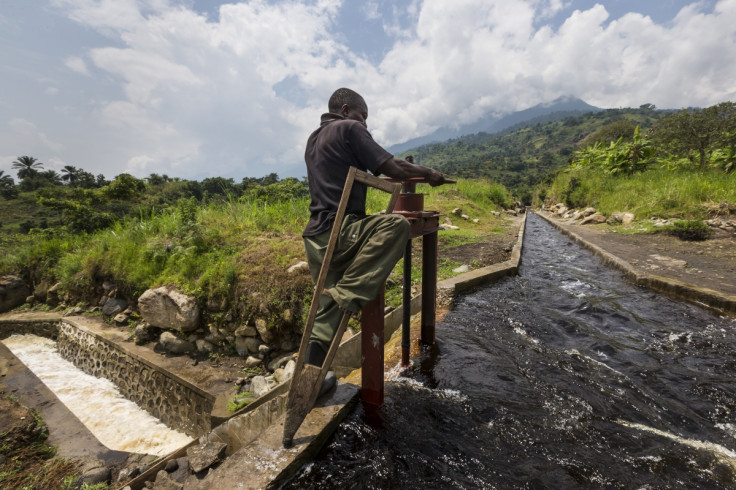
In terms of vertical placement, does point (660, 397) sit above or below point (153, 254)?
below

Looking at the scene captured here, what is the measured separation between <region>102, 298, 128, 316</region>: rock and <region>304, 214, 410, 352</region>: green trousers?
7.13 meters

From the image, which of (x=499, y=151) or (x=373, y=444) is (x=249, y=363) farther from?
(x=499, y=151)

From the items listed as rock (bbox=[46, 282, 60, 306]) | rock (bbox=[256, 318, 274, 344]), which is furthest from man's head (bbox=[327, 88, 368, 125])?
rock (bbox=[46, 282, 60, 306])

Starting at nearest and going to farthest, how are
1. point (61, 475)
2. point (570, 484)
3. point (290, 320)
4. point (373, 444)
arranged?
point (570, 484)
point (373, 444)
point (61, 475)
point (290, 320)

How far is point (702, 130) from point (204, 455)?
21.5 meters

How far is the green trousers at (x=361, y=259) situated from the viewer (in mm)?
1823

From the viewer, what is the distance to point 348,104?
2.30 meters

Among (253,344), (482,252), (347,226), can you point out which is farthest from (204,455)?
(482,252)

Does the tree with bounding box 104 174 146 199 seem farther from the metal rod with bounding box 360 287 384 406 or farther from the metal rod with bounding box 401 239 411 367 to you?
the metal rod with bounding box 360 287 384 406

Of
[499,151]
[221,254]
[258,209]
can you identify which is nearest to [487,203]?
[258,209]

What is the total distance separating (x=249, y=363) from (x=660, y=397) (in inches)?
191

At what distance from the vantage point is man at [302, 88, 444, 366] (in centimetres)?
183

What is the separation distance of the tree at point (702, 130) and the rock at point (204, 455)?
790 inches

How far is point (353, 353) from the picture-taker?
3.83 m
